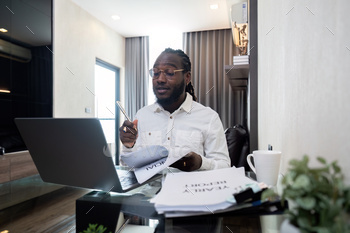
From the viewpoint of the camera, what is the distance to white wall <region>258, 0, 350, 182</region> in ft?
1.00

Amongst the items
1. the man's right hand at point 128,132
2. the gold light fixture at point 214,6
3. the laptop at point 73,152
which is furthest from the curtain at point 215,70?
the laptop at point 73,152

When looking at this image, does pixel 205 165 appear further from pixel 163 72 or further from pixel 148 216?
pixel 163 72

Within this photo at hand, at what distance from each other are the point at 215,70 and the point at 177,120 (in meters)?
2.71

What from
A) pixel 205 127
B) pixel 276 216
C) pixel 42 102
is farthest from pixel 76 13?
pixel 276 216

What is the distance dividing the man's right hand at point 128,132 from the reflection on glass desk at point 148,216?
231mm

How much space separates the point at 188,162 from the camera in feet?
2.08

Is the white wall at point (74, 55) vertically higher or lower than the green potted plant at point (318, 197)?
higher

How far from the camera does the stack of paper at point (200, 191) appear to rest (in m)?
0.35

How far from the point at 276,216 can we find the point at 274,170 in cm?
22

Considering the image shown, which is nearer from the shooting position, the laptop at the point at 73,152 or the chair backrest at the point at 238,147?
the laptop at the point at 73,152

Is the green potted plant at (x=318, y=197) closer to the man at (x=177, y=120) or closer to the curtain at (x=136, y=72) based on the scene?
the man at (x=177, y=120)

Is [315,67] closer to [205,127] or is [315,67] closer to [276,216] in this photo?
[276,216]

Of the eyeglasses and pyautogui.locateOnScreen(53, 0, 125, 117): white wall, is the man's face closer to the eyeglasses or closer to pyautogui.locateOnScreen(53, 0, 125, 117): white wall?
the eyeglasses

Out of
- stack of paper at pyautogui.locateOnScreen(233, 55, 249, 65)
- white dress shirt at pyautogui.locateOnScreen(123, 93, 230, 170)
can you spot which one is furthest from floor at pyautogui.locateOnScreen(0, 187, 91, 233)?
stack of paper at pyautogui.locateOnScreen(233, 55, 249, 65)
